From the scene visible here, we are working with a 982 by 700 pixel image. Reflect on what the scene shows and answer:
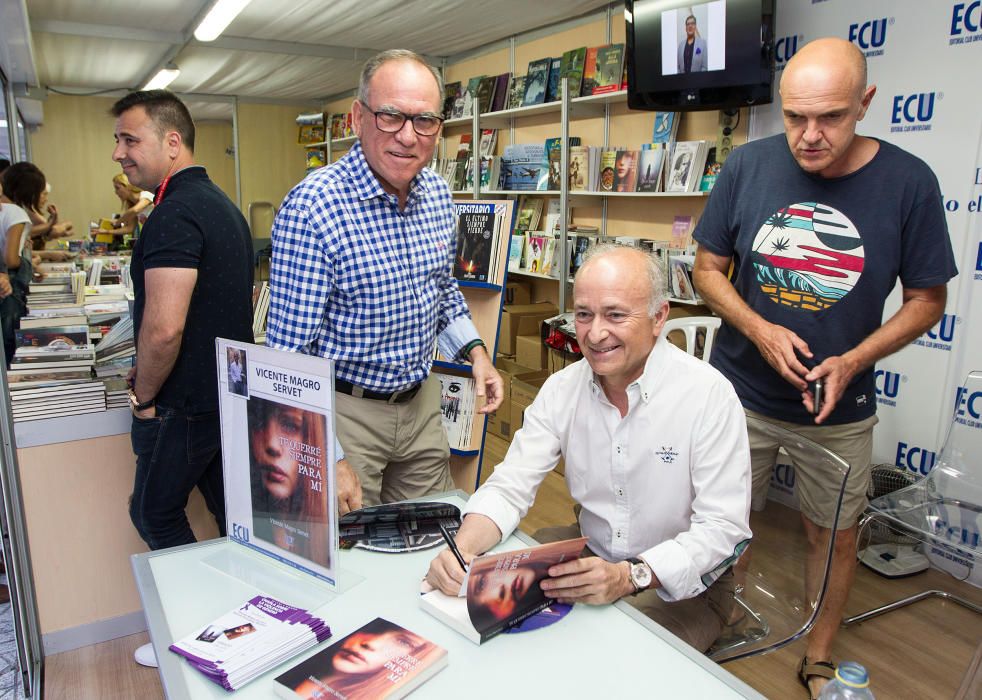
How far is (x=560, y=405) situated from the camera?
1699 mm

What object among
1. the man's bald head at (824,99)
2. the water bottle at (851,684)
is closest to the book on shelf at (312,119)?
the man's bald head at (824,99)

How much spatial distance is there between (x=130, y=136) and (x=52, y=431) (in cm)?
105

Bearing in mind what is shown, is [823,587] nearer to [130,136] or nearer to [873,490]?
[873,490]

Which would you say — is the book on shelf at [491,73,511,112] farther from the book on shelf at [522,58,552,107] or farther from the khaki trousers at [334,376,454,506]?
the khaki trousers at [334,376,454,506]

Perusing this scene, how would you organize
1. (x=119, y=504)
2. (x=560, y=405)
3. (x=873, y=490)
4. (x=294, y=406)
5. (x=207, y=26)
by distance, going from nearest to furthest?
1. (x=294, y=406)
2. (x=560, y=405)
3. (x=119, y=504)
4. (x=873, y=490)
5. (x=207, y=26)

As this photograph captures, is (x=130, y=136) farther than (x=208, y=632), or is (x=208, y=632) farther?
(x=130, y=136)

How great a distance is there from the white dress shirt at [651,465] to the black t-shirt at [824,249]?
0.68 m

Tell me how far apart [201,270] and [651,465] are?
1.39m

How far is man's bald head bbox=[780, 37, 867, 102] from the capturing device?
6.12ft

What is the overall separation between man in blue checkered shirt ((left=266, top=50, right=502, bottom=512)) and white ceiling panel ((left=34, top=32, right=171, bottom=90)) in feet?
20.3

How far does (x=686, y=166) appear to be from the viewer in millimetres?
4094

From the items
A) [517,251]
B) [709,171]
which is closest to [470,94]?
[517,251]

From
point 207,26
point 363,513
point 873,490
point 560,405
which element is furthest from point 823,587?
point 207,26

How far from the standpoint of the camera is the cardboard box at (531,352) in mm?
4941
